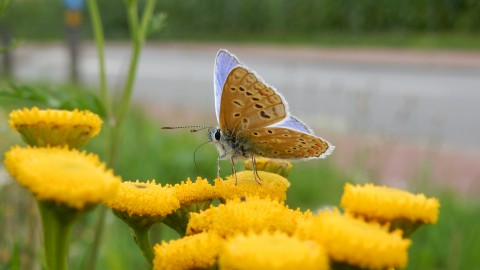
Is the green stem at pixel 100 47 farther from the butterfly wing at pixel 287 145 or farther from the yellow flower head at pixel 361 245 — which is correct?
the yellow flower head at pixel 361 245

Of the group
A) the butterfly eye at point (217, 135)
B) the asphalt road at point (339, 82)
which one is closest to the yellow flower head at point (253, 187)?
the butterfly eye at point (217, 135)

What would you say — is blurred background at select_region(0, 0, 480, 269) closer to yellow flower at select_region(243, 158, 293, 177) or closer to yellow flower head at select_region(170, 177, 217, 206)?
yellow flower head at select_region(170, 177, 217, 206)

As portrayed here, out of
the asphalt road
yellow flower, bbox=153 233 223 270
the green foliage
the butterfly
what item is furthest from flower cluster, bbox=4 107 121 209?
the green foliage

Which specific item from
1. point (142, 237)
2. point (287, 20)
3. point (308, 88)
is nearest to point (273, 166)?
point (142, 237)

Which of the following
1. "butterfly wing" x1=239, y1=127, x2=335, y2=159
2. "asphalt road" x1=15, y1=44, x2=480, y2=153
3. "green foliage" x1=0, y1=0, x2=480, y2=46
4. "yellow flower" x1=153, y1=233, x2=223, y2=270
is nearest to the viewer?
"yellow flower" x1=153, y1=233, x2=223, y2=270

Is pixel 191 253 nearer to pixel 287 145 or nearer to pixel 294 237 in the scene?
pixel 294 237
